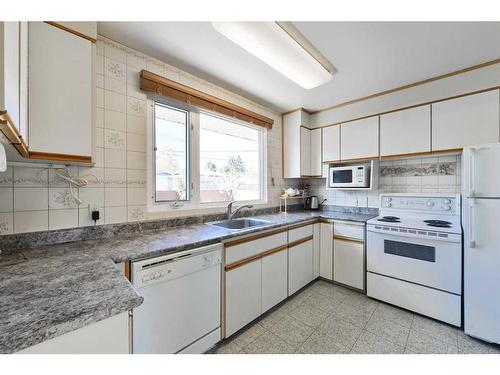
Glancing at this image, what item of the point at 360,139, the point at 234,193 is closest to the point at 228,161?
the point at 234,193

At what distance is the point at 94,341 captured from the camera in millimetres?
661

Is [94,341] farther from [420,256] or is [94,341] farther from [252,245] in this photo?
[420,256]

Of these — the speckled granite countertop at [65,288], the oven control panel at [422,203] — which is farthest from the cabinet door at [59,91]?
the oven control panel at [422,203]

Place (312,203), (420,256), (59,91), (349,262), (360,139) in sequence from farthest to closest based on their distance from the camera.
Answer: (312,203) < (360,139) < (349,262) < (420,256) < (59,91)

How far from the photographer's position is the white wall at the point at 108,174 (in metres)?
1.27

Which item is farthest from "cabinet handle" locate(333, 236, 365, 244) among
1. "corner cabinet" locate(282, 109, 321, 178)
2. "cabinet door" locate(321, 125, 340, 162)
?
"cabinet door" locate(321, 125, 340, 162)

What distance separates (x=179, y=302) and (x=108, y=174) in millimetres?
1070

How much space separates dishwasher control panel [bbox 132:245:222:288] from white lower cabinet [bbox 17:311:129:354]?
0.44 meters

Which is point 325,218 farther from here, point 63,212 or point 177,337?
point 63,212

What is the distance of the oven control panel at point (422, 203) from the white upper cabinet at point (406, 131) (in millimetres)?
517

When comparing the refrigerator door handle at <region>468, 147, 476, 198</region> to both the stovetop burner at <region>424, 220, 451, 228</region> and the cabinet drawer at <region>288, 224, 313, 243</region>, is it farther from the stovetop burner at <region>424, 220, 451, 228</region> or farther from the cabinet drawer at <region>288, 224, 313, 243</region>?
the cabinet drawer at <region>288, 224, 313, 243</region>

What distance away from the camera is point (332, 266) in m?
2.57
